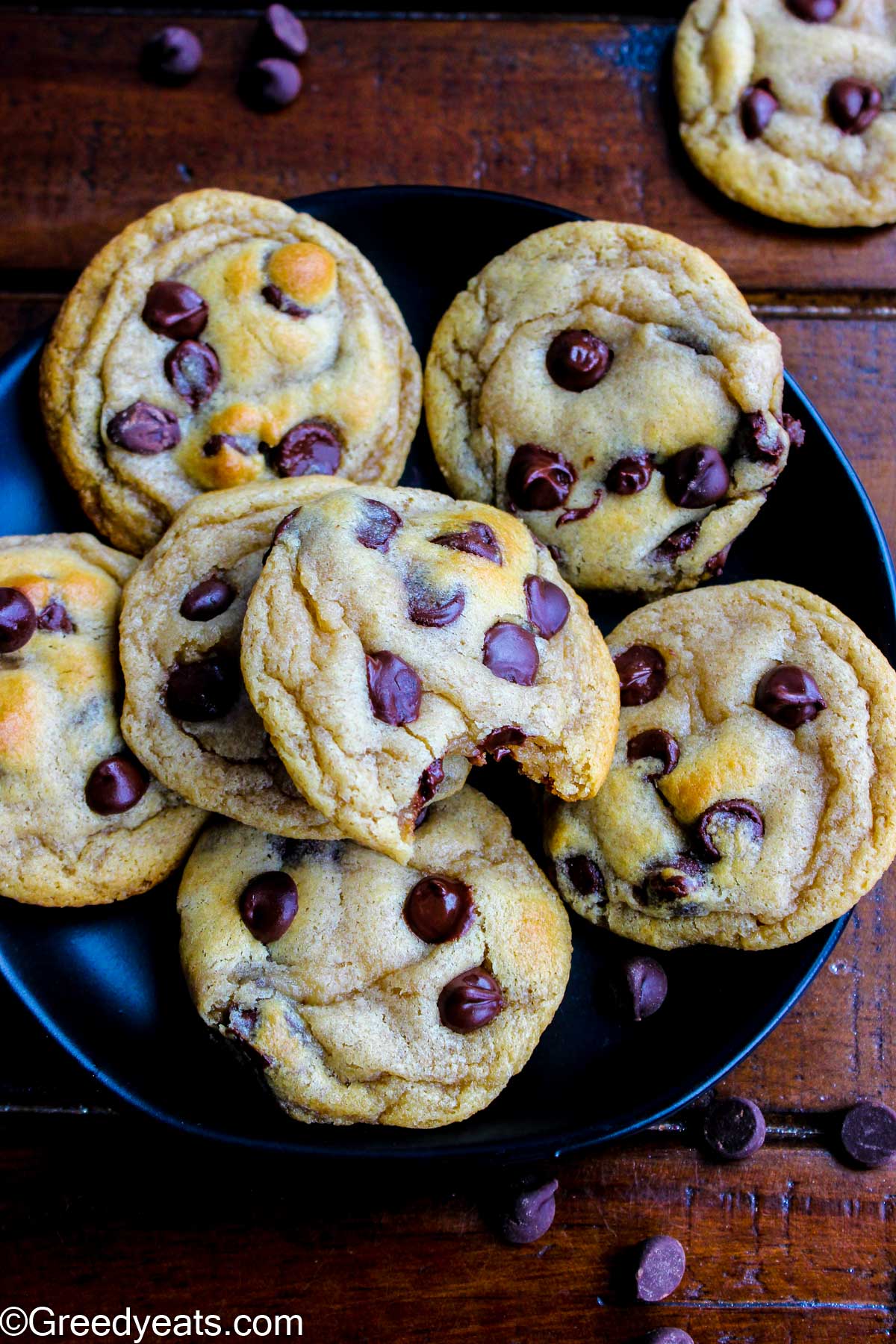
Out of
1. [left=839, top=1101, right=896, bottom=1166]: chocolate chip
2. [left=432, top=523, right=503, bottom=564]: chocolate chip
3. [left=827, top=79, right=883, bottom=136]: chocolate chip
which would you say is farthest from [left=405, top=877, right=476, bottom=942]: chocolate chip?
[left=827, top=79, right=883, bottom=136]: chocolate chip

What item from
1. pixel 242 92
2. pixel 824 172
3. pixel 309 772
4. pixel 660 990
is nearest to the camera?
pixel 309 772

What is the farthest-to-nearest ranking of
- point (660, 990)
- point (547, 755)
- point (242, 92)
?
point (242, 92) < point (660, 990) < point (547, 755)

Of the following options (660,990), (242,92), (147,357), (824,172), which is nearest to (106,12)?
(242,92)

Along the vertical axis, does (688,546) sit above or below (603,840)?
above

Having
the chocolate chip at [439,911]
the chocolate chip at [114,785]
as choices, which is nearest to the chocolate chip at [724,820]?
the chocolate chip at [439,911]

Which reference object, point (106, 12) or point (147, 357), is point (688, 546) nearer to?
point (147, 357)

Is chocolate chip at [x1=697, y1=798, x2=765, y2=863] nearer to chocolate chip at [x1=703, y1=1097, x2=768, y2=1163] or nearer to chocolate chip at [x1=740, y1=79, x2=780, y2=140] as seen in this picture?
chocolate chip at [x1=703, y1=1097, x2=768, y2=1163]

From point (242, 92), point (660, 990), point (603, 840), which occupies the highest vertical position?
point (242, 92)
